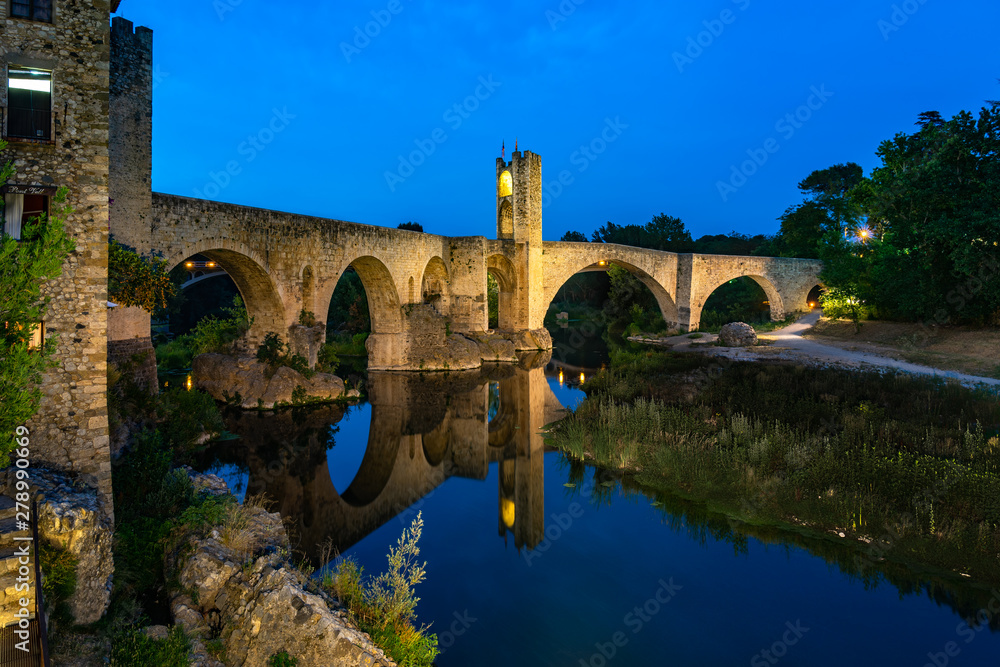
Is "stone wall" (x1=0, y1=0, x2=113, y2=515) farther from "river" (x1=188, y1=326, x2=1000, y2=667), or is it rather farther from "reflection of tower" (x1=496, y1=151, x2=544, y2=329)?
"reflection of tower" (x1=496, y1=151, x2=544, y2=329)

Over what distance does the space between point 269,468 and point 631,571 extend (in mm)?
6665

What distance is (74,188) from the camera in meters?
5.11

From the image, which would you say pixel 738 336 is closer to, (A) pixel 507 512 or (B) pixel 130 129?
(A) pixel 507 512

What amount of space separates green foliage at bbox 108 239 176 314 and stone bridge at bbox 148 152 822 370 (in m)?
1.36

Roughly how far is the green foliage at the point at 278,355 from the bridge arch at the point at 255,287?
23cm

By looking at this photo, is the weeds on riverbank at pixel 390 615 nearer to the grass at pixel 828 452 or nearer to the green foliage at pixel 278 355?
the grass at pixel 828 452

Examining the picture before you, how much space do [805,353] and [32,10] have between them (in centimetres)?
2079

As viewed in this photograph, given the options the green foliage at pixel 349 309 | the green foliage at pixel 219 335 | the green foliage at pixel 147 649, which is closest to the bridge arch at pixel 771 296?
the green foliage at pixel 349 309

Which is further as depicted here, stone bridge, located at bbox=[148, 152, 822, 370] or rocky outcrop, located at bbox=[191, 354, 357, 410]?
rocky outcrop, located at bbox=[191, 354, 357, 410]

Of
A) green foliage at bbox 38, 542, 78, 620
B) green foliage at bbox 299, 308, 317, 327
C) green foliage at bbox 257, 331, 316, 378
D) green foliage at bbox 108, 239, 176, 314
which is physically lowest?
green foliage at bbox 38, 542, 78, 620

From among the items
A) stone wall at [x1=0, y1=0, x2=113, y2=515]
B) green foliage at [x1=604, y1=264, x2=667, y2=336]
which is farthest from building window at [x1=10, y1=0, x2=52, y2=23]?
green foliage at [x1=604, y1=264, x2=667, y2=336]

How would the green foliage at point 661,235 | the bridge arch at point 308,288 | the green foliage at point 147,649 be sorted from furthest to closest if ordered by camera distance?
the green foliage at point 661,235, the bridge arch at point 308,288, the green foliage at point 147,649

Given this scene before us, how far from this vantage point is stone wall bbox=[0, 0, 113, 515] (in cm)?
502
